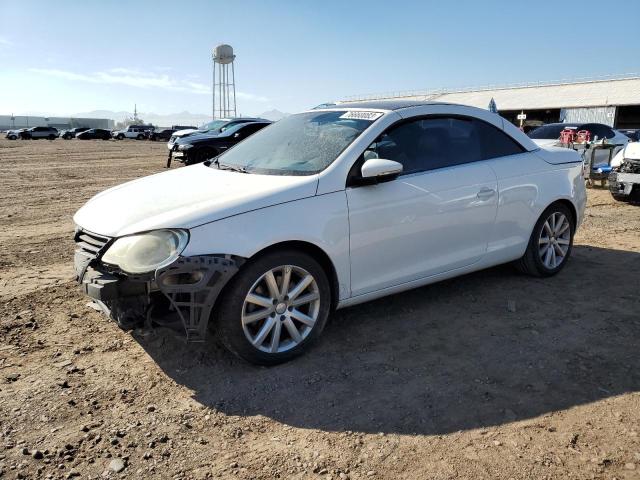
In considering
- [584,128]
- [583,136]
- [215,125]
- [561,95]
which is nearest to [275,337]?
[583,136]

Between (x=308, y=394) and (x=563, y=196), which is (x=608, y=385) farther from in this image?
(x=563, y=196)

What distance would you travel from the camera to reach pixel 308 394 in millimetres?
3160

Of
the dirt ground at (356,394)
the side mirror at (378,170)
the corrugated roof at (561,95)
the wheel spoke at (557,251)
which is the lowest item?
the dirt ground at (356,394)

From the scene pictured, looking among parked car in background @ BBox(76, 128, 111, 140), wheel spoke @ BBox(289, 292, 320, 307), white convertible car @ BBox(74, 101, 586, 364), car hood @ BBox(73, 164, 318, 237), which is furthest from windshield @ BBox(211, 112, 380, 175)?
parked car in background @ BBox(76, 128, 111, 140)

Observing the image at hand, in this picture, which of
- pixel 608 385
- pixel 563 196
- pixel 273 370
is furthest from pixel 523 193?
pixel 273 370

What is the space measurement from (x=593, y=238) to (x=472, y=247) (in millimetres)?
3472

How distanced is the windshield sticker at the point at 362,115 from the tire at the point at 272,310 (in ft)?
4.24

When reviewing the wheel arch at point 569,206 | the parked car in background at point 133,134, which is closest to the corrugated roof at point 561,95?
the parked car in background at point 133,134

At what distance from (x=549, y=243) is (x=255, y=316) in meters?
3.24

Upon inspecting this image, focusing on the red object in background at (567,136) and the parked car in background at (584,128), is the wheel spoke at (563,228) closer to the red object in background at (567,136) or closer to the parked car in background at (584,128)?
the red object in background at (567,136)

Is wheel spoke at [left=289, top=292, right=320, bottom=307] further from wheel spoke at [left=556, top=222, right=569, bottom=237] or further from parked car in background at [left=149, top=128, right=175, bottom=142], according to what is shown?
parked car in background at [left=149, top=128, right=175, bottom=142]

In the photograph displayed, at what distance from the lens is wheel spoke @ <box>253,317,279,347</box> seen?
133 inches

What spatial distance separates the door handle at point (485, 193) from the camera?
4393 mm

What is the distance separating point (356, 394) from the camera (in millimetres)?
3154
